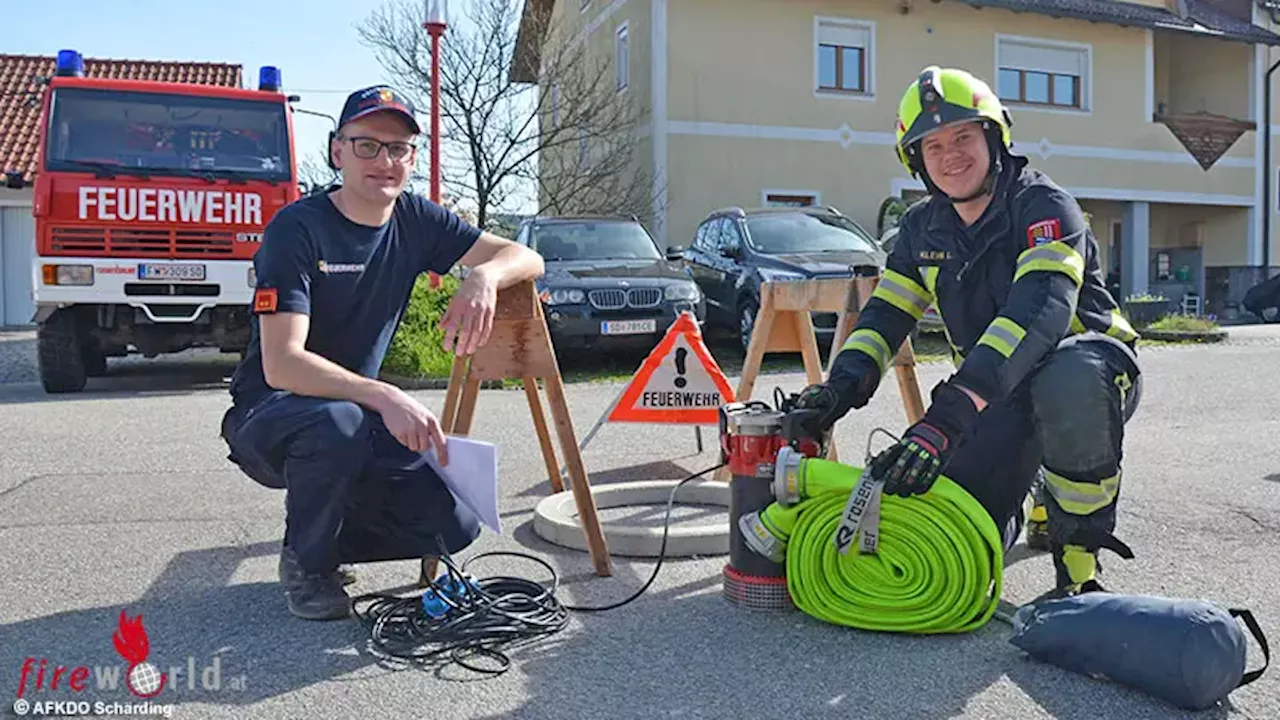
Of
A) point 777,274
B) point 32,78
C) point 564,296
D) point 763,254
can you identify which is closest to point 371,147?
point 564,296

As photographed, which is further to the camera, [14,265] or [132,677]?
[14,265]

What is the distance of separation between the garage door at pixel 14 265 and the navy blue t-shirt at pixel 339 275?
2084cm

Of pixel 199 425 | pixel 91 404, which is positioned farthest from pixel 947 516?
pixel 91 404

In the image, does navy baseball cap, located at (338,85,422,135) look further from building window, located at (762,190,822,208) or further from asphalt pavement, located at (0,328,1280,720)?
building window, located at (762,190,822,208)

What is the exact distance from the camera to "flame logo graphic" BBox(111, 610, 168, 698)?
2832 mm

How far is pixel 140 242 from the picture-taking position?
9969 mm

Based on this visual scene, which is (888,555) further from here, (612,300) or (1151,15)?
(1151,15)

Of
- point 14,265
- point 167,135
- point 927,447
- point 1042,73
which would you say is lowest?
point 927,447

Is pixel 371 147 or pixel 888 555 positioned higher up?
pixel 371 147

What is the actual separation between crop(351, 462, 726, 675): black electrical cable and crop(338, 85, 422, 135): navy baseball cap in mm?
1466

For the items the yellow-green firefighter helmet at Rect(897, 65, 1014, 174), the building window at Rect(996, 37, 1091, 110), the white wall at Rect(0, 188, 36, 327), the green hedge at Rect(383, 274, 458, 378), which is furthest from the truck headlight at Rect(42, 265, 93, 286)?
the building window at Rect(996, 37, 1091, 110)

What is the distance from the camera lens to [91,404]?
30.3ft

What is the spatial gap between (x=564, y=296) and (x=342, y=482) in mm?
7914

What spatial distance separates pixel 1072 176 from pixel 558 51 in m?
11.7
